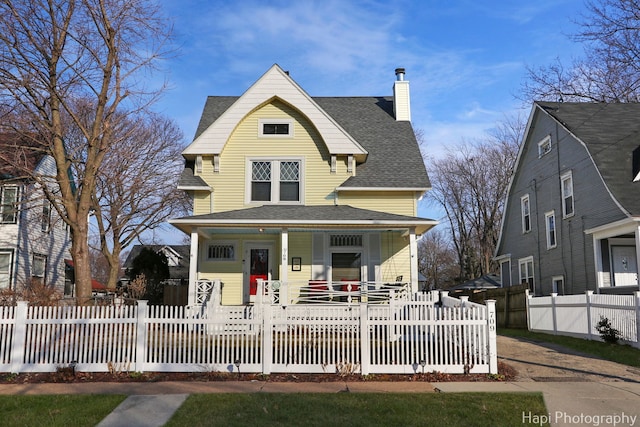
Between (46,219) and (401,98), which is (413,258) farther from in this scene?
(46,219)

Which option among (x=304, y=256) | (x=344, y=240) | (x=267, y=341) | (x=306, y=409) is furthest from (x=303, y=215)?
(x=306, y=409)

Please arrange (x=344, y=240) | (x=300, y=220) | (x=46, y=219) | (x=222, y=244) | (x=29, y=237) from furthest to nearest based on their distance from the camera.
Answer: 1. (x=46, y=219)
2. (x=29, y=237)
3. (x=222, y=244)
4. (x=344, y=240)
5. (x=300, y=220)

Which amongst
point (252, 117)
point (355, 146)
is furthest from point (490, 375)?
point (252, 117)

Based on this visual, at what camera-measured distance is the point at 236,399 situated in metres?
7.48

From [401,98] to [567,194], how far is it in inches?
287

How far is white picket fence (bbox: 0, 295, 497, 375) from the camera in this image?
9281 millimetres

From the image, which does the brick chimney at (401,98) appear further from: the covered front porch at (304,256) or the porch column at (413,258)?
the porch column at (413,258)

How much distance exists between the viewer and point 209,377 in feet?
30.1

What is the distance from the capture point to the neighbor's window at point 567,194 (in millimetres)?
20250

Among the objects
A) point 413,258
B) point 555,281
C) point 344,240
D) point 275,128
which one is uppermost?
point 275,128

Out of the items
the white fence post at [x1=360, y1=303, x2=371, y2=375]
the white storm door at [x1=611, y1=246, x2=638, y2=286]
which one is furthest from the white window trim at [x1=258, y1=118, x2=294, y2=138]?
the white storm door at [x1=611, y1=246, x2=638, y2=286]

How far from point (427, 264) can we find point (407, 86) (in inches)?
1735

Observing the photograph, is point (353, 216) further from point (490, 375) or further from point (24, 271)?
point (24, 271)

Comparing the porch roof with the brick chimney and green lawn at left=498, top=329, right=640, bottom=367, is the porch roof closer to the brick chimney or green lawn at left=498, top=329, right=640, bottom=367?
green lawn at left=498, top=329, right=640, bottom=367
